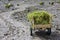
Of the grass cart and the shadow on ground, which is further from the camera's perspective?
the shadow on ground

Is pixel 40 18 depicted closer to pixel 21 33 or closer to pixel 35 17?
pixel 35 17

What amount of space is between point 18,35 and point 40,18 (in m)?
2.43

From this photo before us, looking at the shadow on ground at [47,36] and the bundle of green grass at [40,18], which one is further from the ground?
the bundle of green grass at [40,18]

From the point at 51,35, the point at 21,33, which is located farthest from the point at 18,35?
the point at 51,35

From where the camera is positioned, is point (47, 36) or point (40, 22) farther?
point (47, 36)

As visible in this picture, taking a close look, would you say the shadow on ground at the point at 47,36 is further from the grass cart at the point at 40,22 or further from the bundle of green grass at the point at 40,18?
the bundle of green grass at the point at 40,18

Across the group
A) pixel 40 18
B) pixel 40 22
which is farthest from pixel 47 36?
pixel 40 18

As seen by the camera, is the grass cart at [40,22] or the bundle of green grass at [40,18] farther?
the bundle of green grass at [40,18]

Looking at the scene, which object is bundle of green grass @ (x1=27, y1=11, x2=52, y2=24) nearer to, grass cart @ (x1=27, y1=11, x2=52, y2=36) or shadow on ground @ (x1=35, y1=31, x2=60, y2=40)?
grass cart @ (x1=27, y1=11, x2=52, y2=36)

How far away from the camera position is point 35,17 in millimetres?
15102

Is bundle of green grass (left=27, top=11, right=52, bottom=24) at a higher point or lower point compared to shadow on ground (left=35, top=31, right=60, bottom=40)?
higher

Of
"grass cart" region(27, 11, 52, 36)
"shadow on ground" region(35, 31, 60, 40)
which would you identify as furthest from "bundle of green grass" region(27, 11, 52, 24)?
"shadow on ground" region(35, 31, 60, 40)

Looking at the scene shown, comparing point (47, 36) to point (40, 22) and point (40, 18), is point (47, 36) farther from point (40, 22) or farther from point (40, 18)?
point (40, 18)

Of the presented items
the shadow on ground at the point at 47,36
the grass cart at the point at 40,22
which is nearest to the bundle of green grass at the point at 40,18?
the grass cart at the point at 40,22
